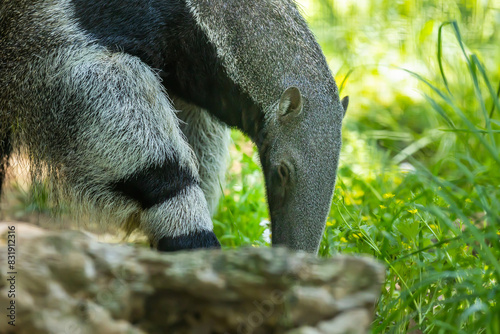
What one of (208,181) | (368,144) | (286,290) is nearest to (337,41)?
(368,144)

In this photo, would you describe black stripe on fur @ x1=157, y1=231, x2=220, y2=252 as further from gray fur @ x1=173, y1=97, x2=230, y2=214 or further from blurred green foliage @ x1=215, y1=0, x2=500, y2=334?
gray fur @ x1=173, y1=97, x2=230, y2=214

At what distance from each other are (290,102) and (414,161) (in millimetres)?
820

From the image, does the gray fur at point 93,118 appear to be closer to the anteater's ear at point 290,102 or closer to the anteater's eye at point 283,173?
the anteater's eye at point 283,173

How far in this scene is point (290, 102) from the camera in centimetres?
334

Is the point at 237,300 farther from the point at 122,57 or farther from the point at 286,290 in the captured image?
the point at 122,57

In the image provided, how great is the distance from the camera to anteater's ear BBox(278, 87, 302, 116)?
329 cm

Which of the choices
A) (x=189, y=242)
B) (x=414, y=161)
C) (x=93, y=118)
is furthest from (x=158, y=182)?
(x=414, y=161)

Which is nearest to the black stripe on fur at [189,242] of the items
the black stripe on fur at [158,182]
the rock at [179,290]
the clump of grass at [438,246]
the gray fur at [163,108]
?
Answer: the gray fur at [163,108]

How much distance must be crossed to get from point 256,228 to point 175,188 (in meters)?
1.36

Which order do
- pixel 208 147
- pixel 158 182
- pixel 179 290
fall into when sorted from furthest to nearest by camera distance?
pixel 208 147 < pixel 158 182 < pixel 179 290

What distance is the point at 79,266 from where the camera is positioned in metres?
1.91

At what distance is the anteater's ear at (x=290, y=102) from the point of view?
3.29m

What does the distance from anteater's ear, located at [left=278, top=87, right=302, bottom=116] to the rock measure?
149 cm

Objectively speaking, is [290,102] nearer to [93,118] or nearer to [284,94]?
[284,94]
